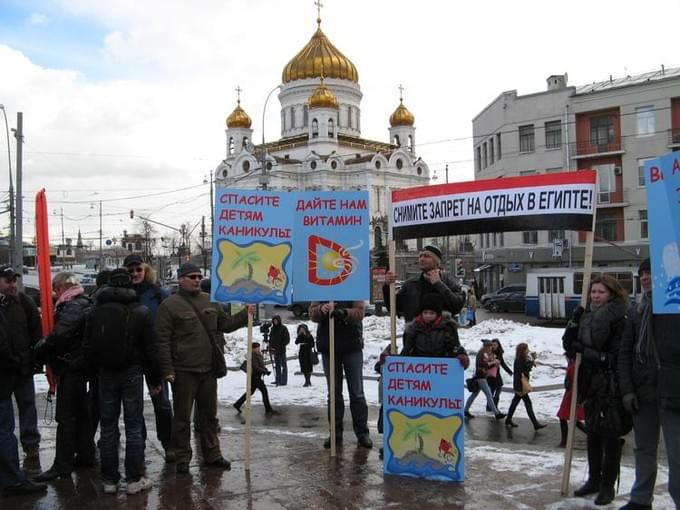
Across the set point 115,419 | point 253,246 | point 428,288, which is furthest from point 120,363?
point 428,288

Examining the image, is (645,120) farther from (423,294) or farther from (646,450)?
(646,450)

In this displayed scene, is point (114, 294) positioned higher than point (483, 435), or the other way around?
point (114, 294)

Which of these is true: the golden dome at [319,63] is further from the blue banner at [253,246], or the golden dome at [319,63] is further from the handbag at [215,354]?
the handbag at [215,354]

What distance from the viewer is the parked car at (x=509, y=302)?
123 ft

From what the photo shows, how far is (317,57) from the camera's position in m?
83.9

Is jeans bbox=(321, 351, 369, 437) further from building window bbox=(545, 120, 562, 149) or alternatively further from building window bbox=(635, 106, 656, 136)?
building window bbox=(545, 120, 562, 149)

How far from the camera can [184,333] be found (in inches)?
237

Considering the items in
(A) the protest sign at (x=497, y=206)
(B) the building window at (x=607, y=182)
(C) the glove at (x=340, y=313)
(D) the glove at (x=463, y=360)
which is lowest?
(D) the glove at (x=463, y=360)

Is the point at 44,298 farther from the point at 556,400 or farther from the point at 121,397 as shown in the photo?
the point at 556,400

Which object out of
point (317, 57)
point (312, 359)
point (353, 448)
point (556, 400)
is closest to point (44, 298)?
point (353, 448)

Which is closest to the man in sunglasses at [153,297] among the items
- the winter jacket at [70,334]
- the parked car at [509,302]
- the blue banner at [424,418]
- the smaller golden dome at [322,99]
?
the winter jacket at [70,334]

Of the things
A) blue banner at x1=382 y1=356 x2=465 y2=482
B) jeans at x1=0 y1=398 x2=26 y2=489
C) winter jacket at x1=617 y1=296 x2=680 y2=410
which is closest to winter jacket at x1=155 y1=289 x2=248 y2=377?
jeans at x1=0 y1=398 x2=26 y2=489

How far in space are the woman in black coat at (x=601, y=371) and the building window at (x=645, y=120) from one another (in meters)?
39.6

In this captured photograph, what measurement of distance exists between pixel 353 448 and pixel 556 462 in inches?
78.9
